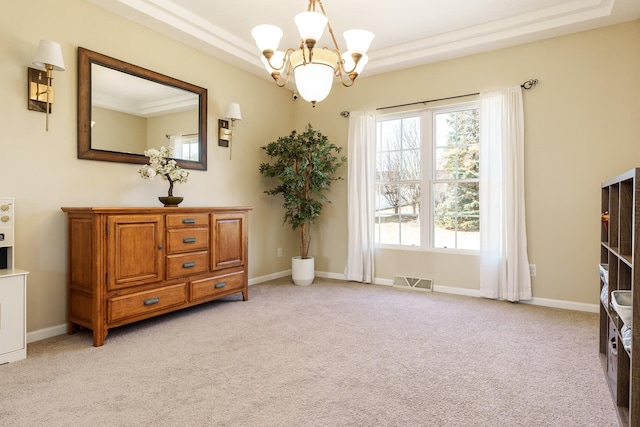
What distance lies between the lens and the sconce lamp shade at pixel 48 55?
253 centimetres

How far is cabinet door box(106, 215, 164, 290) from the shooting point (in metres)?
2.70

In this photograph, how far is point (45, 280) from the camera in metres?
2.80

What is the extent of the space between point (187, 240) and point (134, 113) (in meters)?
1.28

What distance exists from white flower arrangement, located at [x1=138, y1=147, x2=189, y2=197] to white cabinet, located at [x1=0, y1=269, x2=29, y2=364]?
3.98ft

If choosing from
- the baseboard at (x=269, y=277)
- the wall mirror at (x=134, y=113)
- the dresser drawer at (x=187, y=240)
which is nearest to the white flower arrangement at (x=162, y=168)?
the wall mirror at (x=134, y=113)

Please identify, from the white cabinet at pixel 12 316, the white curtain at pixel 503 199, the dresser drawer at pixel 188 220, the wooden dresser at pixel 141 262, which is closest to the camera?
the white cabinet at pixel 12 316

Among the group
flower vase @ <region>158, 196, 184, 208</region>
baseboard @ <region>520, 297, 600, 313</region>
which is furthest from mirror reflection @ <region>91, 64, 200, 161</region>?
baseboard @ <region>520, 297, 600, 313</region>

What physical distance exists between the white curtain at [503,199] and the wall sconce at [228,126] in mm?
2746

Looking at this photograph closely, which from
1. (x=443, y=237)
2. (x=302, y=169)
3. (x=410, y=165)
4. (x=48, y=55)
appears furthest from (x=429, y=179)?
(x=48, y=55)

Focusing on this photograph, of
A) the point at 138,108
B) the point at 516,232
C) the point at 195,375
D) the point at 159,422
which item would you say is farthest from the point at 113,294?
the point at 516,232

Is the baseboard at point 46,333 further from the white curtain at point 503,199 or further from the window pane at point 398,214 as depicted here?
the white curtain at point 503,199

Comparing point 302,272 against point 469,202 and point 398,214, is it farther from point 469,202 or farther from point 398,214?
point 469,202

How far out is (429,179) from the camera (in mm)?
4367

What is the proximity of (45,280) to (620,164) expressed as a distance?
16.5ft
